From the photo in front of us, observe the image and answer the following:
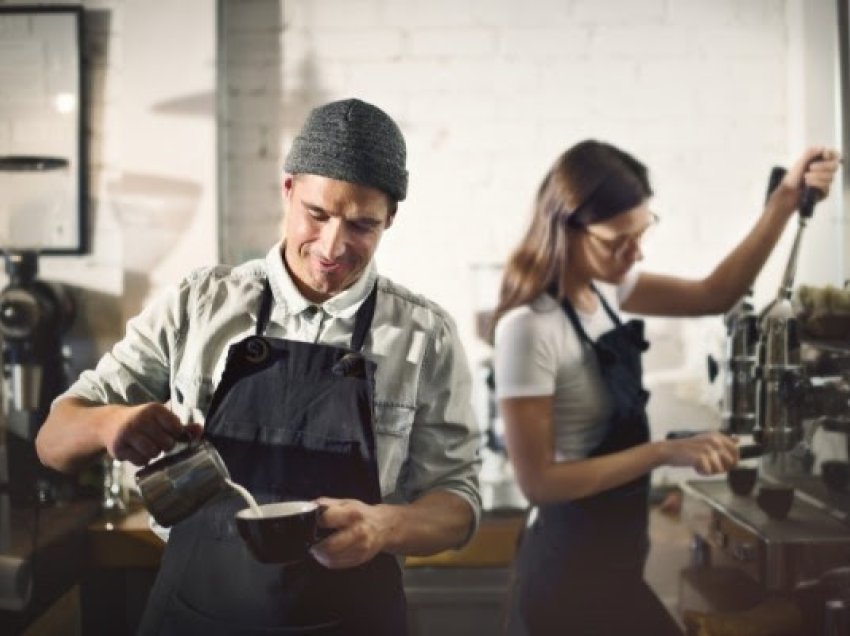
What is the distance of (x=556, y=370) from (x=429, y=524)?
375 millimetres

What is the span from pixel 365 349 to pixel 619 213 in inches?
19.8

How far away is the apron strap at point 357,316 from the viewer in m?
1.38

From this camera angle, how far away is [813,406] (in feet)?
5.28

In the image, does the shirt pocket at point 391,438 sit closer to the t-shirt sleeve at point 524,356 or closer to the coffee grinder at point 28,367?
the t-shirt sleeve at point 524,356

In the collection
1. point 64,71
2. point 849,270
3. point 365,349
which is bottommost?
point 365,349

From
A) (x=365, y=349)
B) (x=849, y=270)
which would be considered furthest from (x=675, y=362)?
(x=365, y=349)

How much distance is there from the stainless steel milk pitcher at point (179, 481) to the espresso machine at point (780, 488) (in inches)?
35.9

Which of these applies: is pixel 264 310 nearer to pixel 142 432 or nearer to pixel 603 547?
pixel 142 432

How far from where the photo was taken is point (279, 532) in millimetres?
1075

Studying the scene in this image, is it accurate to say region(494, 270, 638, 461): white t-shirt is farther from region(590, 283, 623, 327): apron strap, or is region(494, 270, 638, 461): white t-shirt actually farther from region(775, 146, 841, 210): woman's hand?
region(775, 146, 841, 210): woman's hand

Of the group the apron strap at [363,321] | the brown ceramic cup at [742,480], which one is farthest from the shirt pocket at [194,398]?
the brown ceramic cup at [742,480]

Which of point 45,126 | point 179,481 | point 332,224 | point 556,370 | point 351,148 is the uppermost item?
point 45,126

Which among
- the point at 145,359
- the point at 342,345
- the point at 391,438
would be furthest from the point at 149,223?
the point at 391,438

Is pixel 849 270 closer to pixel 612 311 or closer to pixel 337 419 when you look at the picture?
pixel 612 311
